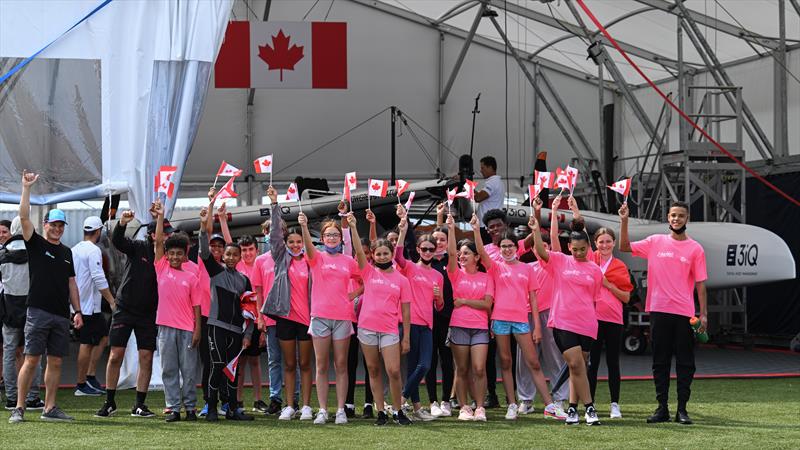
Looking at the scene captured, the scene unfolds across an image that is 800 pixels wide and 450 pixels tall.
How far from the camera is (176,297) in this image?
828 cm

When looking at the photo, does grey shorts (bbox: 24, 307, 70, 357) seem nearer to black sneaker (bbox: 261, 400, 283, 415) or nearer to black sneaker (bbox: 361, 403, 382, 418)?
black sneaker (bbox: 261, 400, 283, 415)

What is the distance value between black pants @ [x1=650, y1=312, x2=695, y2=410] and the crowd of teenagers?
0.04 feet

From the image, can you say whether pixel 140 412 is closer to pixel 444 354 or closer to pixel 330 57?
pixel 444 354

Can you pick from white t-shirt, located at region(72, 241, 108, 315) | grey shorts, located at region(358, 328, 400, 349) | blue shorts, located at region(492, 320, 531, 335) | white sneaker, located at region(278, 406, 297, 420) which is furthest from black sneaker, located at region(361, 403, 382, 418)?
white t-shirt, located at region(72, 241, 108, 315)

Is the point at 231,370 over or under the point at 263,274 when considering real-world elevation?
under

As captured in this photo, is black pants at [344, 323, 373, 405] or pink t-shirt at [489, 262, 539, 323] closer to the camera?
pink t-shirt at [489, 262, 539, 323]

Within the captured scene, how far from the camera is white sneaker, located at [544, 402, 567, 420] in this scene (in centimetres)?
836

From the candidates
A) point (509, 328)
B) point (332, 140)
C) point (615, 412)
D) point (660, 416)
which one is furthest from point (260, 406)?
point (332, 140)

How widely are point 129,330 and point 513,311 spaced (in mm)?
3157

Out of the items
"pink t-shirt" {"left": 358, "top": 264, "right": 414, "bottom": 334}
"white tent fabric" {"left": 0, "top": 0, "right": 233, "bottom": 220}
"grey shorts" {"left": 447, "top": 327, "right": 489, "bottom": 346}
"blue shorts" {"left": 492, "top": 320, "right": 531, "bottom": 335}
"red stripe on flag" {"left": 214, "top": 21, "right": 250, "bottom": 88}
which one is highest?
"red stripe on flag" {"left": 214, "top": 21, "right": 250, "bottom": 88}

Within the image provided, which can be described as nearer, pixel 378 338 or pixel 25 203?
pixel 25 203

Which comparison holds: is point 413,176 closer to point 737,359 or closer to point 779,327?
point 779,327

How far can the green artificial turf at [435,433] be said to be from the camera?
273 inches

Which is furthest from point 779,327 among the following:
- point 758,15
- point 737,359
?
point 758,15
